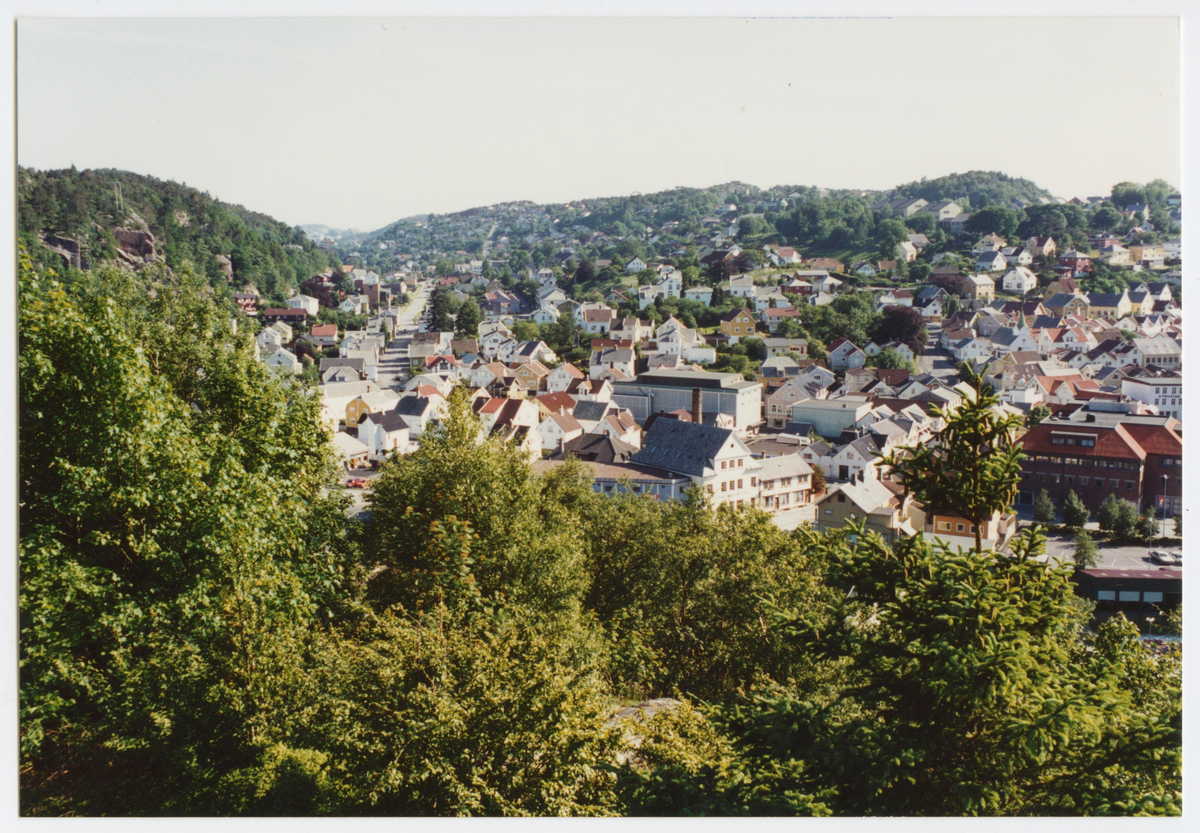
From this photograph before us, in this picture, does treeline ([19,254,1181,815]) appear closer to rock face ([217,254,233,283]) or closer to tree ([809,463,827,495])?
tree ([809,463,827,495])

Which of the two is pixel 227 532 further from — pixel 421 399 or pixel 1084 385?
pixel 1084 385

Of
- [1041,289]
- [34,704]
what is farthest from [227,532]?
[1041,289]

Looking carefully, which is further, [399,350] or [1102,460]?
[399,350]

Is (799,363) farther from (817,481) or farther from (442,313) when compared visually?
(442,313)

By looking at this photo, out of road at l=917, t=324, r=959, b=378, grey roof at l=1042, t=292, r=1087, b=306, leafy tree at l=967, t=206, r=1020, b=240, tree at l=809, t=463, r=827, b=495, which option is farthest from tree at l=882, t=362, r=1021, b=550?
leafy tree at l=967, t=206, r=1020, b=240

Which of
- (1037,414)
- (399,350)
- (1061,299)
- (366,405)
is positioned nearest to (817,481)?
(1037,414)
